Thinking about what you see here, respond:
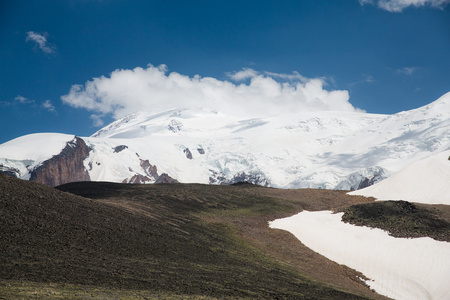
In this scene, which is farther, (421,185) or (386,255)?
(421,185)

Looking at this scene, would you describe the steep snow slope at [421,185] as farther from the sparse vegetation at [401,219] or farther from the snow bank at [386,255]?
the snow bank at [386,255]

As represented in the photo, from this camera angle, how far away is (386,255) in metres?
57.5

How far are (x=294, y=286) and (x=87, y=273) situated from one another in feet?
60.5

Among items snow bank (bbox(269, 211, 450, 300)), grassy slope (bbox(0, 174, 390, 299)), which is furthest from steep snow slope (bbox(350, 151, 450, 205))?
grassy slope (bbox(0, 174, 390, 299))

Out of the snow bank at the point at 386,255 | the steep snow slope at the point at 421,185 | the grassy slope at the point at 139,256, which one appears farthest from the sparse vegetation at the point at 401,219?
the grassy slope at the point at 139,256

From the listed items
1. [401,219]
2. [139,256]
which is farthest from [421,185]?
[139,256]

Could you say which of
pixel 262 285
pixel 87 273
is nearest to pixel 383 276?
pixel 262 285

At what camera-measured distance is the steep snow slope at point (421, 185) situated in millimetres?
88869

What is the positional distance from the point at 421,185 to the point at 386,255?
44026 mm

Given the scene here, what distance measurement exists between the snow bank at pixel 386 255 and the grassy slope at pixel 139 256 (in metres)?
2.95

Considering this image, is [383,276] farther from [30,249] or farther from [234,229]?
[30,249]

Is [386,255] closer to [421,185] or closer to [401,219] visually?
[401,219]

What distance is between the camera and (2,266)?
86.9ft

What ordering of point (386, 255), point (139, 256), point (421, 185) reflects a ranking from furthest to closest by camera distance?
point (421, 185), point (386, 255), point (139, 256)
